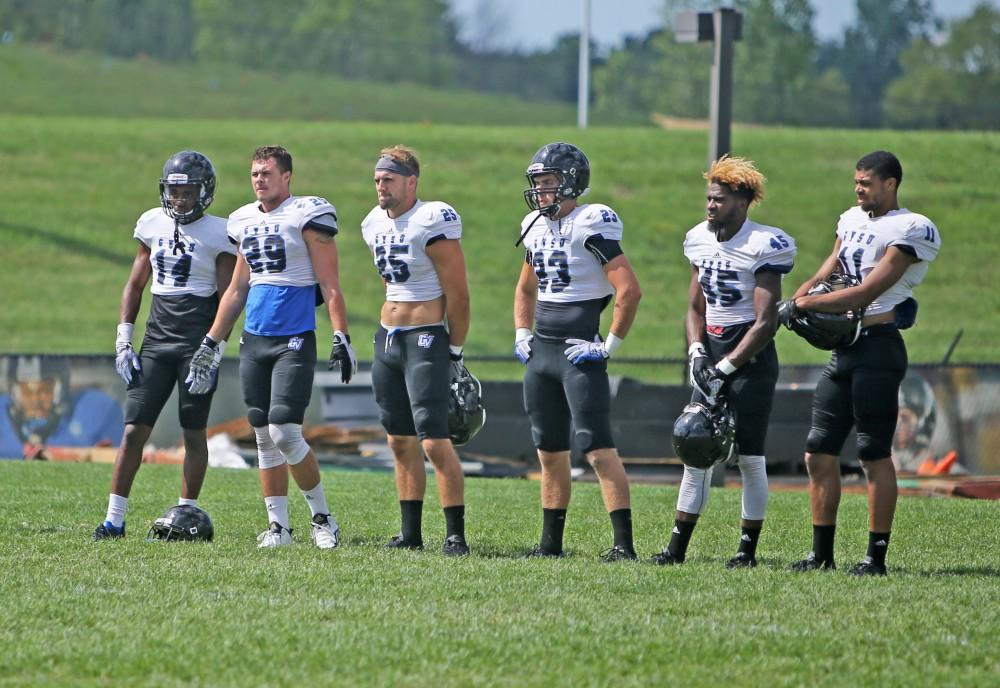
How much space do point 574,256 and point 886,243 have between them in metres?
1.60

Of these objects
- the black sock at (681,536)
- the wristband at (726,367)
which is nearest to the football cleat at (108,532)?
the black sock at (681,536)

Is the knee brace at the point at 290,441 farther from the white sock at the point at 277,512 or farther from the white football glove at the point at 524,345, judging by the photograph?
the white football glove at the point at 524,345

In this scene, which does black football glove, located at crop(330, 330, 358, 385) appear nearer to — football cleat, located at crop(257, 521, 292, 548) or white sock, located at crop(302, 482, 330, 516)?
white sock, located at crop(302, 482, 330, 516)

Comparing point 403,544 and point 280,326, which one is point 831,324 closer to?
point 403,544

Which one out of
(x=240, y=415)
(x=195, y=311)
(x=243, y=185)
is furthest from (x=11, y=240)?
(x=195, y=311)

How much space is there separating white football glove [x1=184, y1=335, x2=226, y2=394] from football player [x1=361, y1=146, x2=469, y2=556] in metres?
0.97

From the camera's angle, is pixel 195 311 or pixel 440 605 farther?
pixel 195 311

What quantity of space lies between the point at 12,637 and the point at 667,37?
215 feet

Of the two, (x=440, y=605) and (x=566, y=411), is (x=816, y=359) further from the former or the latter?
(x=440, y=605)

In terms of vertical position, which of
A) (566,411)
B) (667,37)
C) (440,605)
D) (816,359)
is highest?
(667,37)

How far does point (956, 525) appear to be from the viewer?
30.1ft

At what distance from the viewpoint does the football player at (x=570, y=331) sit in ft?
24.3

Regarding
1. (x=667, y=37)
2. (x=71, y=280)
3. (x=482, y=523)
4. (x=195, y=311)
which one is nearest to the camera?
(x=195, y=311)

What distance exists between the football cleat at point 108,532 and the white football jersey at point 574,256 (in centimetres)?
276
